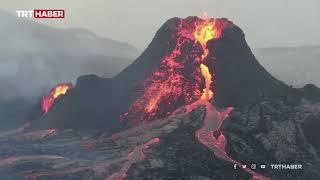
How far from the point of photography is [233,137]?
17500 centimetres

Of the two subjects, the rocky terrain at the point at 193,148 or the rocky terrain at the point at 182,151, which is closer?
the rocky terrain at the point at 182,151

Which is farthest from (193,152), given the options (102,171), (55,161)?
(55,161)

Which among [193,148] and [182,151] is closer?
[182,151]

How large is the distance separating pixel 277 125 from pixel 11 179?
8190 centimetres

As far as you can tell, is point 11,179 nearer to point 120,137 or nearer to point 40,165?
point 40,165

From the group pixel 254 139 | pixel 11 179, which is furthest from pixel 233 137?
pixel 11 179

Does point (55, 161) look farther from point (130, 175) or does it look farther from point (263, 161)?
point (263, 161)

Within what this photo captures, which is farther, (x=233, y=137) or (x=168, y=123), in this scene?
(x=168, y=123)

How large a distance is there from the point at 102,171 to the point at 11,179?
1040 inches

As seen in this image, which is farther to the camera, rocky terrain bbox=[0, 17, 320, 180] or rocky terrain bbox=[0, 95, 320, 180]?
rocky terrain bbox=[0, 17, 320, 180]

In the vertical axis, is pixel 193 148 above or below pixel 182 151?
above

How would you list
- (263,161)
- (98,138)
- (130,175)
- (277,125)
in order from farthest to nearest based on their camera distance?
(98,138), (277,125), (263,161), (130,175)

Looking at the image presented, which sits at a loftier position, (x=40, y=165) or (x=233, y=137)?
(x=233, y=137)

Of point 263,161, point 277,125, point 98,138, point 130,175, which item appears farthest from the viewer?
point 98,138
